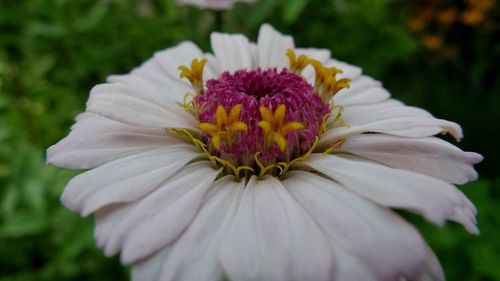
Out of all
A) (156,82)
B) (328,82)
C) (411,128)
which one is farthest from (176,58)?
(411,128)

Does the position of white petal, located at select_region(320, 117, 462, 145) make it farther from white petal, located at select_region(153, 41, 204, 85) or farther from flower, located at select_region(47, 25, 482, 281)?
white petal, located at select_region(153, 41, 204, 85)

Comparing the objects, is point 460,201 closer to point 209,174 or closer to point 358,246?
point 358,246

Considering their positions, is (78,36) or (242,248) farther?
(78,36)

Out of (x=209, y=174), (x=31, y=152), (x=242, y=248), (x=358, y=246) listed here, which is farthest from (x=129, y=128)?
(x=31, y=152)

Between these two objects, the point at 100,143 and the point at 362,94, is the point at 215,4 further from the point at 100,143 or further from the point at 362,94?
the point at 100,143

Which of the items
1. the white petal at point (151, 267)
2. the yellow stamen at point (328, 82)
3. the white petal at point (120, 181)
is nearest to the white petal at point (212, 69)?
the yellow stamen at point (328, 82)

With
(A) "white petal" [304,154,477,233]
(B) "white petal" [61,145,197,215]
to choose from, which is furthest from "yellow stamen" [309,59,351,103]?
(B) "white petal" [61,145,197,215]

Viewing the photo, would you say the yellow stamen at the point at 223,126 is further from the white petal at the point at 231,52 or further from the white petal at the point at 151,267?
the white petal at the point at 231,52
